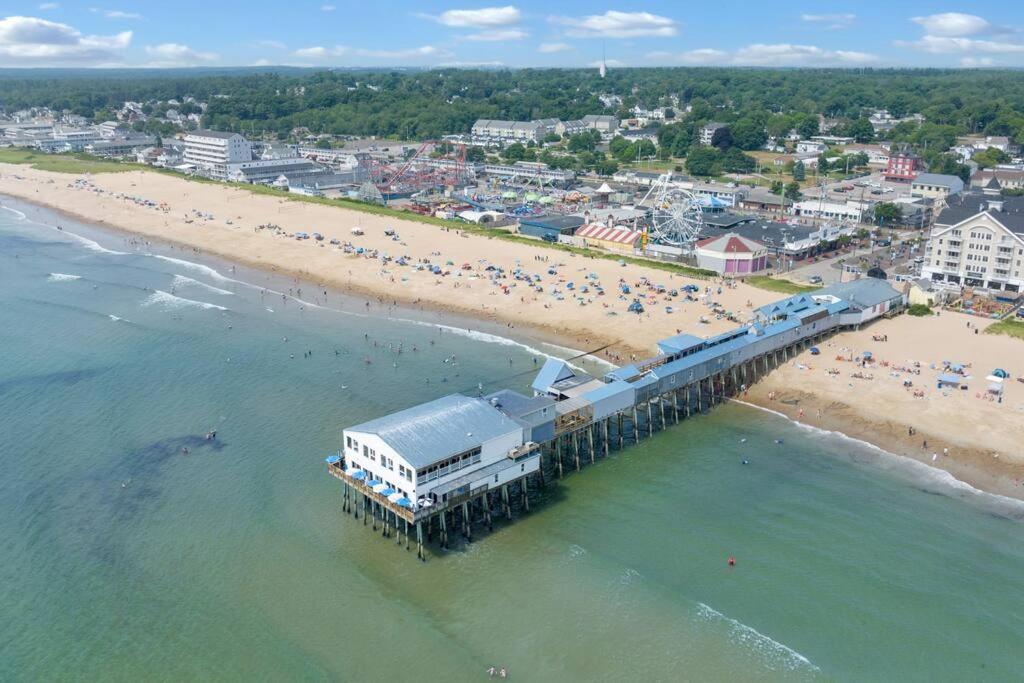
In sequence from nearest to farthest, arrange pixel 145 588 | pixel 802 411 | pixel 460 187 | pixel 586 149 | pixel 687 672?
pixel 687 672
pixel 145 588
pixel 802 411
pixel 460 187
pixel 586 149

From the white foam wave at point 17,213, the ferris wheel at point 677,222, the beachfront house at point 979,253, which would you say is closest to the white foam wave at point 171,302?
the ferris wheel at point 677,222

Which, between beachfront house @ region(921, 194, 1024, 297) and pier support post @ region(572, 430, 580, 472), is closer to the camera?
pier support post @ region(572, 430, 580, 472)

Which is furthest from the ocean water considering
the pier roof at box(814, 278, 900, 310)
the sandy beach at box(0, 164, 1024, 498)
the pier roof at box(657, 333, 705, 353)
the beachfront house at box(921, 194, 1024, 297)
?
the beachfront house at box(921, 194, 1024, 297)

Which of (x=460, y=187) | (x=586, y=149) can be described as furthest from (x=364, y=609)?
(x=586, y=149)

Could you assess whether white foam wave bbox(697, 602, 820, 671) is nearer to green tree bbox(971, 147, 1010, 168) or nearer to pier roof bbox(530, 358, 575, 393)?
pier roof bbox(530, 358, 575, 393)

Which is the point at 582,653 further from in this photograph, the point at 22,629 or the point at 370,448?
the point at 22,629

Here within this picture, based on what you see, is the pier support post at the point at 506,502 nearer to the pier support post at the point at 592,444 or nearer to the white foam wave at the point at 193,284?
the pier support post at the point at 592,444

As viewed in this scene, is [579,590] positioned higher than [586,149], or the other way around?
[586,149]
